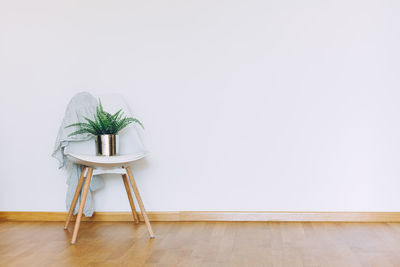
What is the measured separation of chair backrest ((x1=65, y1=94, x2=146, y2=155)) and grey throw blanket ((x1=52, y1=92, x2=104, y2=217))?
7cm

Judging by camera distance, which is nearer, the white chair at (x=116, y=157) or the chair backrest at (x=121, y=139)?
the white chair at (x=116, y=157)

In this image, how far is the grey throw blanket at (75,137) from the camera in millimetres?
2826

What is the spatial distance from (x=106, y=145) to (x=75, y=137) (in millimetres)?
241

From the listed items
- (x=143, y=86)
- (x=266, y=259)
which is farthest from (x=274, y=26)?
(x=266, y=259)

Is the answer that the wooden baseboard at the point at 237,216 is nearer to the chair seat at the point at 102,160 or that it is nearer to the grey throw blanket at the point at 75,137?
the grey throw blanket at the point at 75,137

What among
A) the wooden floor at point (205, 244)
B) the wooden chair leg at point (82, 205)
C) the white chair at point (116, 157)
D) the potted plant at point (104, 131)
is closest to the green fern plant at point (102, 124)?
the potted plant at point (104, 131)

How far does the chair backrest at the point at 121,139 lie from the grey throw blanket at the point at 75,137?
75mm

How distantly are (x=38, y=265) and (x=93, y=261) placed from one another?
24 centimetres

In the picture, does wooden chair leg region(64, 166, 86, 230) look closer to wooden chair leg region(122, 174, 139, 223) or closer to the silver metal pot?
the silver metal pot

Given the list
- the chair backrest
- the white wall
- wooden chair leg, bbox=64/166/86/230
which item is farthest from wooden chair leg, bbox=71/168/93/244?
the white wall

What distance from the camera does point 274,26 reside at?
3.02m

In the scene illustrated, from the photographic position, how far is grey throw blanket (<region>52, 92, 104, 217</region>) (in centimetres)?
283

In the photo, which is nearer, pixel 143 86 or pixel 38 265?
pixel 38 265

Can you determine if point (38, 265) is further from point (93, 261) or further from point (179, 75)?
point (179, 75)
